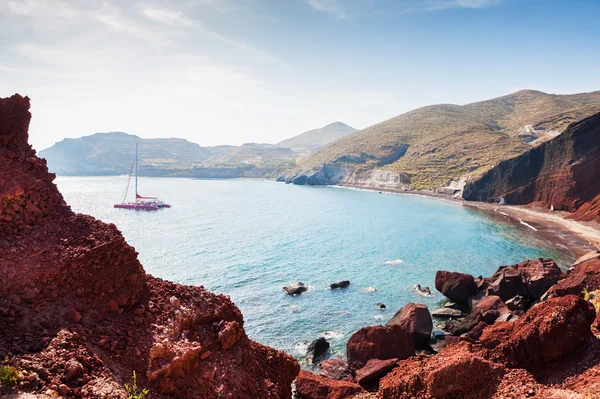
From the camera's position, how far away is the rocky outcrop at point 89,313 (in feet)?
23.9

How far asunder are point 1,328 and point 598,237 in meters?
68.8

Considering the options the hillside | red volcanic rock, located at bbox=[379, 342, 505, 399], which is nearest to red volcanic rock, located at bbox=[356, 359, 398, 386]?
red volcanic rock, located at bbox=[379, 342, 505, 399]

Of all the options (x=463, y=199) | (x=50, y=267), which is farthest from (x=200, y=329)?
(x=463, y=199)

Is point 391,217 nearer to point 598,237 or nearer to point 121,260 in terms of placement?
point 598,237

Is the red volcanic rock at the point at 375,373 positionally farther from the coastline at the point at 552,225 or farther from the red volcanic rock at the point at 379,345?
the coastline at the point at 552,225

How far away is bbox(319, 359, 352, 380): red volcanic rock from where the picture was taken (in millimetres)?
20656

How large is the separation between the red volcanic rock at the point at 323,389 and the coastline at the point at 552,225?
44.7 m

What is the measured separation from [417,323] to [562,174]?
68.6m

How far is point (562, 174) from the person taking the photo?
73125 millimetres

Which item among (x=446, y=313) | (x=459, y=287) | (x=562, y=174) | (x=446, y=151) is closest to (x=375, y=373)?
(x=446, y=313)

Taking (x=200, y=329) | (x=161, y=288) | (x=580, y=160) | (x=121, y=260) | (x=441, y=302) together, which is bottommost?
(x=441, y=302)

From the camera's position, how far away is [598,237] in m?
52.9

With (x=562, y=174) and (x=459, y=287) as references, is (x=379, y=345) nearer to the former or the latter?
(x=459, y=287)

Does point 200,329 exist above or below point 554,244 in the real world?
above
